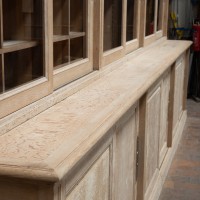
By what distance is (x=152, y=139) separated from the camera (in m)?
2.85

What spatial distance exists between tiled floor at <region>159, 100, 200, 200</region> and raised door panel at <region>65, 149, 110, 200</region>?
5.03 feet

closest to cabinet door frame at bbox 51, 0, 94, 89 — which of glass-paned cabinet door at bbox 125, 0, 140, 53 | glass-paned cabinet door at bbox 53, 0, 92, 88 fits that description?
glass-paned cabinet door at bbox 53, 0, 92, 88

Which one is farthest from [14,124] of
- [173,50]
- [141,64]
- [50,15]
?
[173,50]

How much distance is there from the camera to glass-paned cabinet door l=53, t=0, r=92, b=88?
5.87 feet

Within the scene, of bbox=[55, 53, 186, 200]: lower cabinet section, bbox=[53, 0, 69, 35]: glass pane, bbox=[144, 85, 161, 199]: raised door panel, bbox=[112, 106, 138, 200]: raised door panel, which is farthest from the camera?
bbox=[144, 85, 161, 199]: raised door panel

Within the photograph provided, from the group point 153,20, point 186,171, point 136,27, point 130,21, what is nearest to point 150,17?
point 153,20

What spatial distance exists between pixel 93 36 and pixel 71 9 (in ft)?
1.05

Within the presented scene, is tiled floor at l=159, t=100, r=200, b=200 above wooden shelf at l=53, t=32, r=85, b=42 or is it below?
below

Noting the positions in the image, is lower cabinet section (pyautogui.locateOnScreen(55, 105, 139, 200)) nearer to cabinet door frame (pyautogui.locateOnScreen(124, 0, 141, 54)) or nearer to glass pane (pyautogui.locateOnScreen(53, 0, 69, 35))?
glass pane (pyautogui.locateOnScreen(53, 0, 69, 35))

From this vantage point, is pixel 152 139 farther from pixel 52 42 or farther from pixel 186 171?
pixel 52 42

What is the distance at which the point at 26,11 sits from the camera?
1.48m

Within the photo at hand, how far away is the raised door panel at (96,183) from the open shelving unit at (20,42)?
0.39m

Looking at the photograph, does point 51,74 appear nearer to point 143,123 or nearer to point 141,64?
point 143,123

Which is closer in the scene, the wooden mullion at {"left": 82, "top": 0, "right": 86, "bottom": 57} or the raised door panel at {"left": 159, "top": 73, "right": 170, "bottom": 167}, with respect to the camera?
the wooden mullion at {"left": 82, "top": 0, "right": 86, "bottom": 57}
